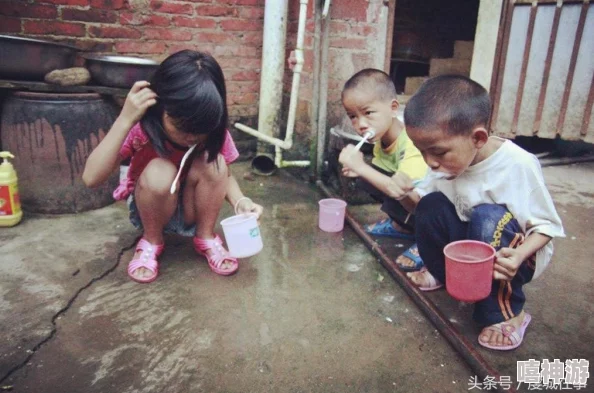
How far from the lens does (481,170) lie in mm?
1662

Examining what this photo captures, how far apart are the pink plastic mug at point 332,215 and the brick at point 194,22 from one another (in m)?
1.77

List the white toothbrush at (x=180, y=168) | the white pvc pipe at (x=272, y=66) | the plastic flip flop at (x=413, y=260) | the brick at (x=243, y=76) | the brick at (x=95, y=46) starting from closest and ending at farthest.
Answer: the white toothbrush at (x=180, y=168) → the plastic flip flop at (x=413, y=260) → the brick at (x=95, y=46) → the white pvc pipe at (x=272, y=66) → the brick at (x=243, y=76)

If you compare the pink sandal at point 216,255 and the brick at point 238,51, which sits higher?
the brick at point 238,51

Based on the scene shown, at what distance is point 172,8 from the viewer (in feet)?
11.0

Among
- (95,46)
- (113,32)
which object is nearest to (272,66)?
(113,32)

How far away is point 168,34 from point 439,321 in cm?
274

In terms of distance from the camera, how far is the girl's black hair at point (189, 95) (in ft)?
5.38

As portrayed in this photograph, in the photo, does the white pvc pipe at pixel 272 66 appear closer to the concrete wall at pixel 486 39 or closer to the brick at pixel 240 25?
the brick at pixel 240 25

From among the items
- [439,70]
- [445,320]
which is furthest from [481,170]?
[439,70]

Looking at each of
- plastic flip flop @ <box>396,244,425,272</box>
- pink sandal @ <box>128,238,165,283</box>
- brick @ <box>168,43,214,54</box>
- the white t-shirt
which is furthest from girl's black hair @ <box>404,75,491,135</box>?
brick @ <box>168,43,214,54</box>

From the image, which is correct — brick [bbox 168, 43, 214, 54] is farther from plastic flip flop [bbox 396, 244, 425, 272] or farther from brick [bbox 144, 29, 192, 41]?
plastic flip flop [bbox 396, 244, 425, 272]

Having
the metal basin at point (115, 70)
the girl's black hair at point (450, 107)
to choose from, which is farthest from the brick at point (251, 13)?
the girl's black hair at point (450, 107)

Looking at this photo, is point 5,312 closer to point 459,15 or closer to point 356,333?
point 356,333

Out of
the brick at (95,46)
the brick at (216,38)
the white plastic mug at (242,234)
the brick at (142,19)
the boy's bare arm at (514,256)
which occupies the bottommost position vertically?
the white plastic mug at (242,234)
